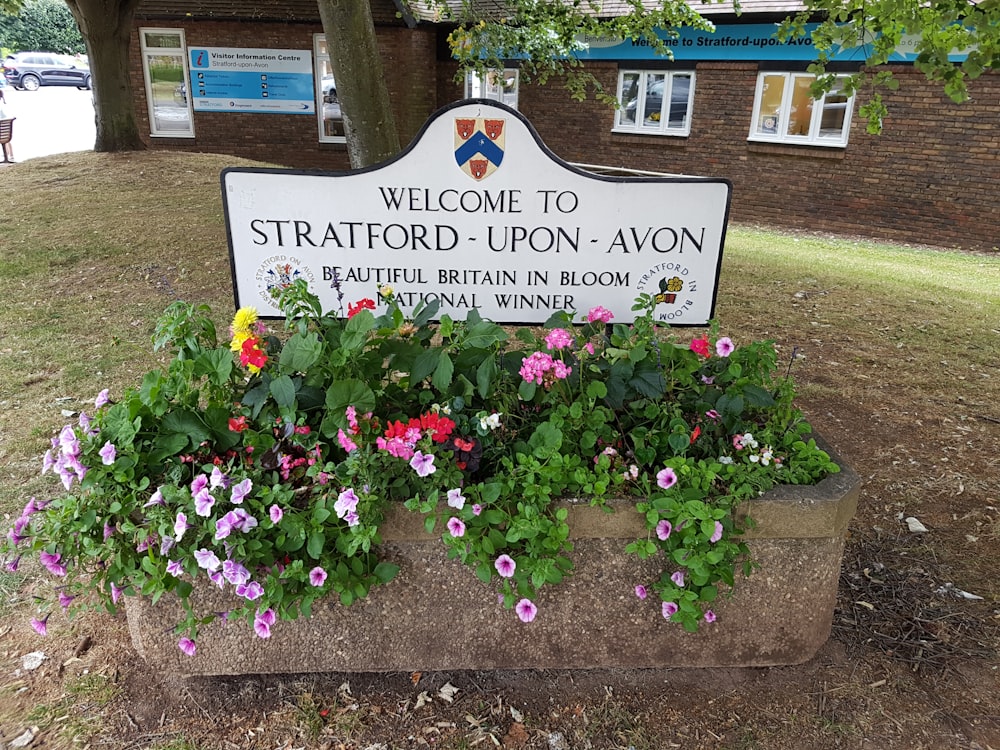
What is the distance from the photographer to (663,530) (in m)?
2.12

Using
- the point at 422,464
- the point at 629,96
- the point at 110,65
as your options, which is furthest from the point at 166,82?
the point at 422,464

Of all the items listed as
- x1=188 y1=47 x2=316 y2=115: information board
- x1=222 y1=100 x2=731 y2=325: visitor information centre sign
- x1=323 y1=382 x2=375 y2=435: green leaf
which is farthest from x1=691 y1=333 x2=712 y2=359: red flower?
x1=188 y1=47 x2=316 y2=115: information board

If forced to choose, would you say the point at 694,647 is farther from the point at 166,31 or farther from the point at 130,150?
the point at 166,31

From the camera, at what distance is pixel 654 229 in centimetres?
269

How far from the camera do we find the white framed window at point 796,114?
1218cm

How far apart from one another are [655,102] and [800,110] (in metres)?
2.53

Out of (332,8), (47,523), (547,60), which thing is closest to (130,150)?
(547,60)

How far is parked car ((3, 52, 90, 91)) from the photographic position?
35.5 meters

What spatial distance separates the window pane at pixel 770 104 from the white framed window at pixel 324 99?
809 centimetres

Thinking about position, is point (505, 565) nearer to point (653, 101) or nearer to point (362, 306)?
point (362, 306)

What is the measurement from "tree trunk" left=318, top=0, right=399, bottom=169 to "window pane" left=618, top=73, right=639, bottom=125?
10.3m

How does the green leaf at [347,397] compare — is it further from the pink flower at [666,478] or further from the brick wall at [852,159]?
the brick wall at [852,159]

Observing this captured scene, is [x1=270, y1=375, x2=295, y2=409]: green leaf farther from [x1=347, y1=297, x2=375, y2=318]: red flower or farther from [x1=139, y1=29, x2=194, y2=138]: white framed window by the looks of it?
[x1=139, y1=29, x2=194, y2=138]: white framed window

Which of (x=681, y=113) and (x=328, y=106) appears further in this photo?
A: (x=328, y=106)
